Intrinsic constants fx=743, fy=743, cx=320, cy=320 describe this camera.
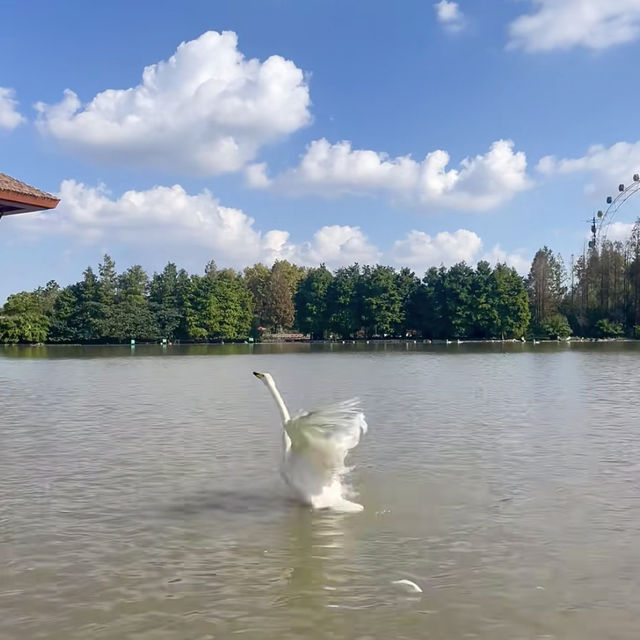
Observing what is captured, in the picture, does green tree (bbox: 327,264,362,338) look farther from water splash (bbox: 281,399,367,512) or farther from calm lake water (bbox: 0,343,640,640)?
water splash (bbox: 281,399,367,512)

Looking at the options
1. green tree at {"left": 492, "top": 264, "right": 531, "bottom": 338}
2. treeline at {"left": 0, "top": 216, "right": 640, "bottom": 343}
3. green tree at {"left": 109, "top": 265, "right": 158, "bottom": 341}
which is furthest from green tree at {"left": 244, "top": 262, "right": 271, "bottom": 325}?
green tree at {"left": 492, "top": 264, "right": 531, "bottom": 338}

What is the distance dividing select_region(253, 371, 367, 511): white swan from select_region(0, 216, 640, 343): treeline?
268 feet

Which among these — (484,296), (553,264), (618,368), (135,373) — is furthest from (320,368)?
(553,264)

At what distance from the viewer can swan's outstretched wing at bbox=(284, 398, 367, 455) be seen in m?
8.71

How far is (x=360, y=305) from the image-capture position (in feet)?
321

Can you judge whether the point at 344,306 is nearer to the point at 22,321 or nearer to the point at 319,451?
the point at 22,321

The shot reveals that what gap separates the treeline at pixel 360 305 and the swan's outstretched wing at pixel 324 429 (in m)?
82.0

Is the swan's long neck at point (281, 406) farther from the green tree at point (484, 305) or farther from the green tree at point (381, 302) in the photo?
the green tree at point (381, 302)

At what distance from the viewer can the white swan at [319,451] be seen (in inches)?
344

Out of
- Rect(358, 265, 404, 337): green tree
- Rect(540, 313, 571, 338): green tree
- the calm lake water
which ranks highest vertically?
Rect(358, 265, 404, 337): green tree

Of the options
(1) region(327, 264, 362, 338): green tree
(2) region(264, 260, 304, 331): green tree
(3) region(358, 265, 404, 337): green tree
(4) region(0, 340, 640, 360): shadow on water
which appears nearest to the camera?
Answer: (4) region(0, 340, 640, 360): shadow on water

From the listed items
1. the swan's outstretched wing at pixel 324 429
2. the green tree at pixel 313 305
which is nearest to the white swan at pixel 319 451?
the swan's outstretched wing at pixel 324 429

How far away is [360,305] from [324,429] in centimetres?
8931

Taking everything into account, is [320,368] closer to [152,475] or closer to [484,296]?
[152,475]
